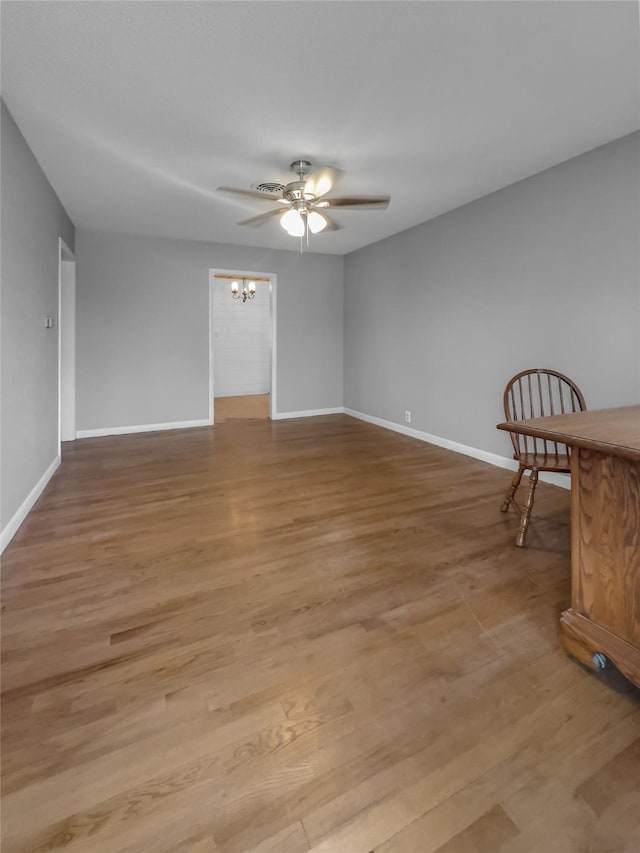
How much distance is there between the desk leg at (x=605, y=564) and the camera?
132 cm

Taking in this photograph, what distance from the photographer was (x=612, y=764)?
1.10 meters

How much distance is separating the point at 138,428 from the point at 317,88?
4.16 meters

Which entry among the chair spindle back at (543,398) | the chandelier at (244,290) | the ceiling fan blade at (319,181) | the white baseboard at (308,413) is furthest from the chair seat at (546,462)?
the chandelier at (244,290)

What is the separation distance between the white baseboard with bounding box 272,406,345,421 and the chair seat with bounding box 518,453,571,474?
391 centimetres

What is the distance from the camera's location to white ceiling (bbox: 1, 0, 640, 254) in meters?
1.67

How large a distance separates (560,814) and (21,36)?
3.28 meters

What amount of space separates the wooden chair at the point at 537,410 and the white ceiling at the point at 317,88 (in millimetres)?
1561

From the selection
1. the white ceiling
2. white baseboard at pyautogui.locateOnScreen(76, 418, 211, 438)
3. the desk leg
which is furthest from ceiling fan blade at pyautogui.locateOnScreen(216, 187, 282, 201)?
white baseboard at pyautogui.locateOnScreen(76, 418, 211, 438)

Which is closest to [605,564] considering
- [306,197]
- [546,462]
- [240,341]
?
[546,462]

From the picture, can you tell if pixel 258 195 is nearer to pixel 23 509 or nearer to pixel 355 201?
pixel 355 201

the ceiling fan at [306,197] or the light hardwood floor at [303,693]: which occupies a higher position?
the ceiling fan at [306,197]

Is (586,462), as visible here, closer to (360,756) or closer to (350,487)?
(360,756)

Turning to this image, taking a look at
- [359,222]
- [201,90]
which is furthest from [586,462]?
[359,222]

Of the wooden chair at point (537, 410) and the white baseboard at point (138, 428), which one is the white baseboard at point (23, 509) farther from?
the wooden chair at point (537, 410)
